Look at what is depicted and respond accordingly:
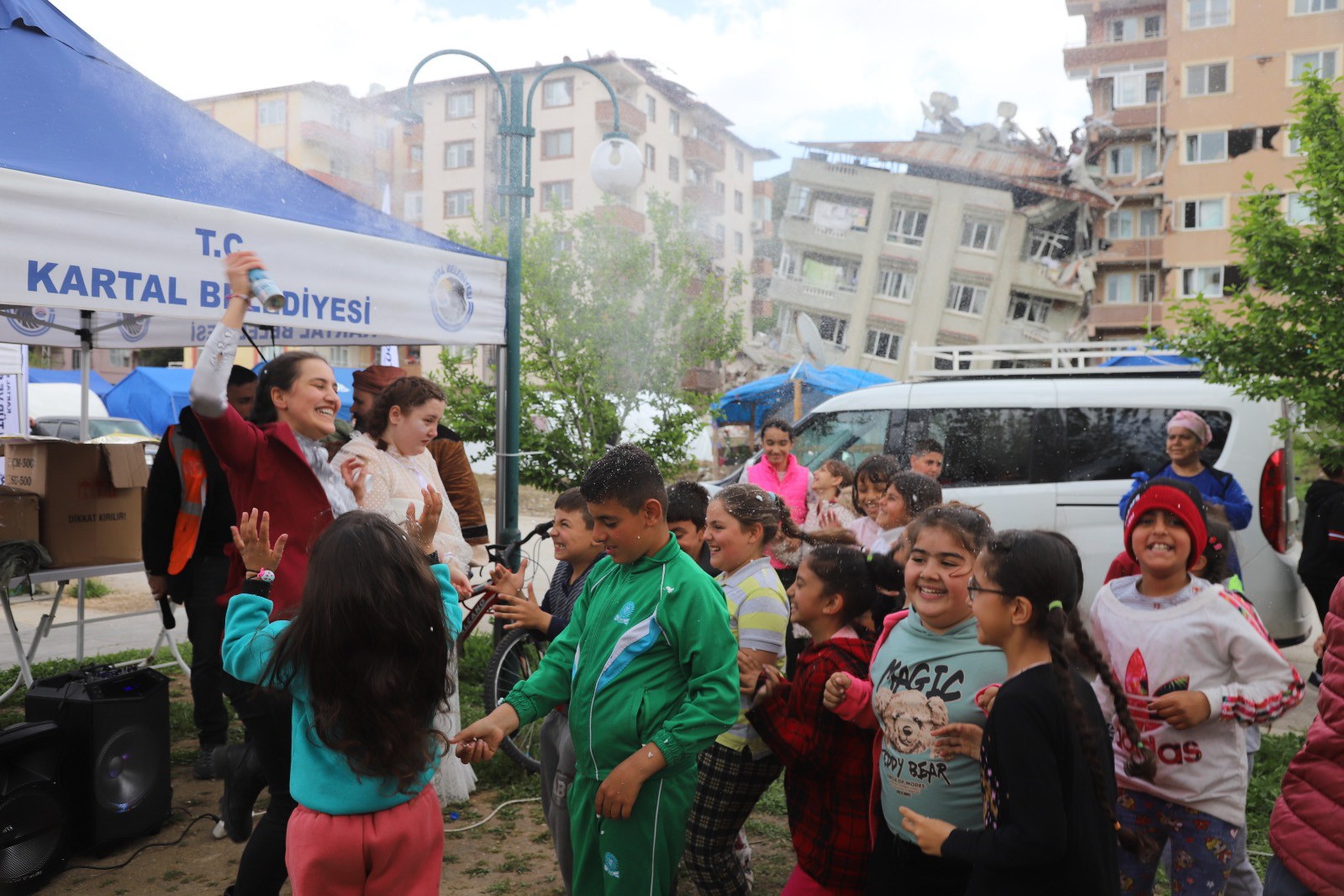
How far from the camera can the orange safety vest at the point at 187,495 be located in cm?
425

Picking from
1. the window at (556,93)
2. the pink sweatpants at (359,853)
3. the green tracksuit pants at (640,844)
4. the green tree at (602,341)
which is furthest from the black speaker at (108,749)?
the window at (556,93)

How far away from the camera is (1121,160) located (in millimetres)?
36719

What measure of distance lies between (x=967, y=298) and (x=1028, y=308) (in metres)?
2.88

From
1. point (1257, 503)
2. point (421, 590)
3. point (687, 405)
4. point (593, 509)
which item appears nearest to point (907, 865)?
point (593, 509)

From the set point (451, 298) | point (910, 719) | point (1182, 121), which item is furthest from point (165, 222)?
point (1182, 121)

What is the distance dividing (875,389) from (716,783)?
5.41 metres

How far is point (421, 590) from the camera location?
223 cm

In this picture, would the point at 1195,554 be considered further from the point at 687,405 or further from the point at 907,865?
the point at 687,405

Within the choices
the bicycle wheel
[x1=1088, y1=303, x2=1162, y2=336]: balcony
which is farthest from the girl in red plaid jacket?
[x1=1088, y1=303, x2=1162, y2=336]: balcony

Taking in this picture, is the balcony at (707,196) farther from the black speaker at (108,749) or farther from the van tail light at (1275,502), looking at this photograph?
the black speaker at (108,749)

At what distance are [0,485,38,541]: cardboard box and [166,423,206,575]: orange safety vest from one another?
3.93ft

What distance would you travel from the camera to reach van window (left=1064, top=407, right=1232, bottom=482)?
22.7 feet

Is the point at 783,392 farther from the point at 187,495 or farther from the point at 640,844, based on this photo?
the point at 640,844

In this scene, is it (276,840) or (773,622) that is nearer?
(276,840)
